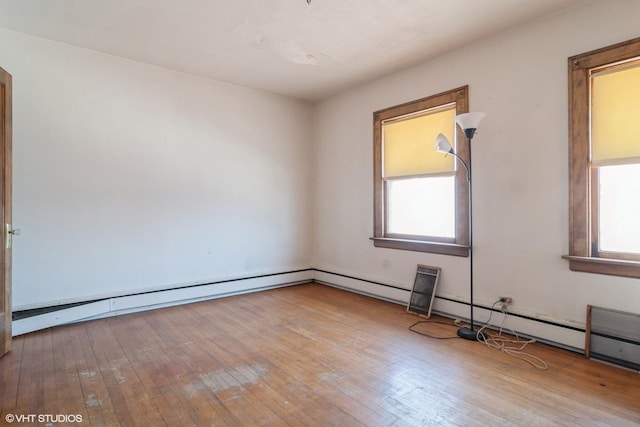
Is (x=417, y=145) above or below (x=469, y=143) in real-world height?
above

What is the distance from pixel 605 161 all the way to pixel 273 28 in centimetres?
313


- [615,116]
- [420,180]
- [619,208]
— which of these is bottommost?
[619,208]

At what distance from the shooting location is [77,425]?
1917 millimetres

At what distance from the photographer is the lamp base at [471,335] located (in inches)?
125

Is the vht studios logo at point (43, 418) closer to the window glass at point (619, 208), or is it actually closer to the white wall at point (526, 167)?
the white wall at point (526, 167)

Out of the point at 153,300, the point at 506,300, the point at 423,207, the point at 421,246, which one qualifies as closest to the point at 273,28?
the point at 423,207

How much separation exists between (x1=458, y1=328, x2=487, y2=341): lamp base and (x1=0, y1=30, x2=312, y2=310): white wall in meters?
2.88

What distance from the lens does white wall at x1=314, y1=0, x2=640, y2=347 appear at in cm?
283

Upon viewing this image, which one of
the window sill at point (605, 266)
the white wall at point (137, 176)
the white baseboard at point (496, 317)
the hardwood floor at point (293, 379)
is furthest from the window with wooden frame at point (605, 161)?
the white wall at point (137, 176)

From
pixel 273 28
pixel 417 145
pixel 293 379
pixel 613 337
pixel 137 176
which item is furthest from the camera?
pixel 417 145

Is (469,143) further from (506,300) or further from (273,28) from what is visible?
(273,28)

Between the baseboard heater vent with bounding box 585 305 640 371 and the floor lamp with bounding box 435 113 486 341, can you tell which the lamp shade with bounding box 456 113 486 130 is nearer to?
the floor lamp with bounding box 435 113 486 341

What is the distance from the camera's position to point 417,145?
4188mm

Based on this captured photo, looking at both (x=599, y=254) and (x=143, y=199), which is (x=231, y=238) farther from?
(x=599, y=254)
